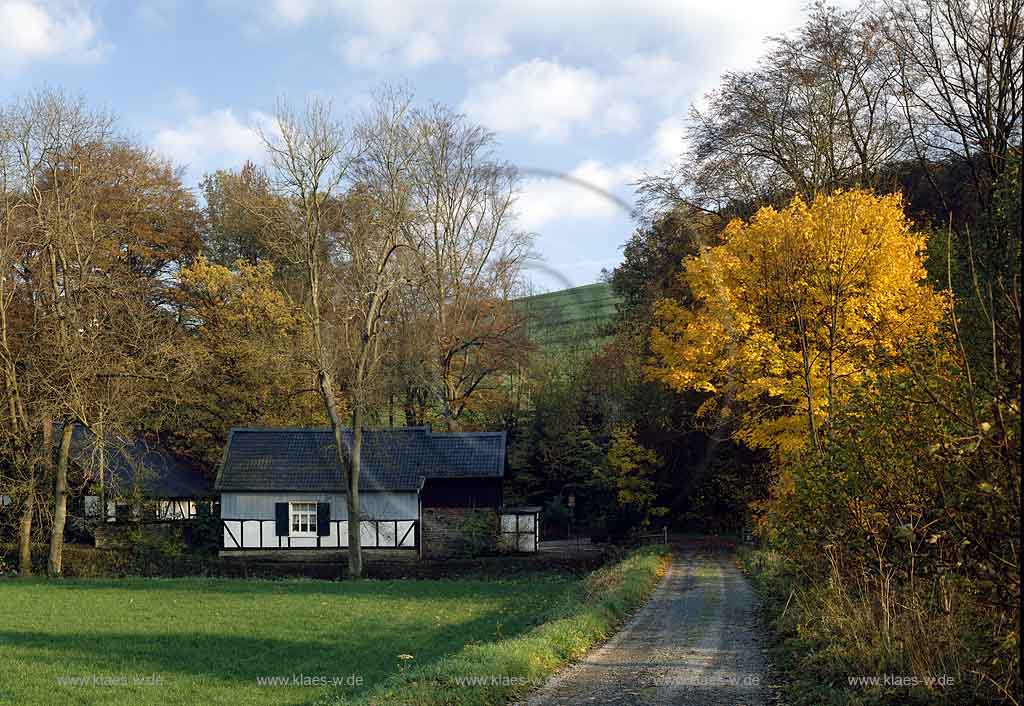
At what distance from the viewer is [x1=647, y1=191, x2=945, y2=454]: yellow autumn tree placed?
20766mm

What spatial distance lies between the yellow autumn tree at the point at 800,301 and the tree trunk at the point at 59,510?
66.9ft

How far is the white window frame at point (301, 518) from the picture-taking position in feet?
117

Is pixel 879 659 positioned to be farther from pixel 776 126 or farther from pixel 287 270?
pixel 287 270

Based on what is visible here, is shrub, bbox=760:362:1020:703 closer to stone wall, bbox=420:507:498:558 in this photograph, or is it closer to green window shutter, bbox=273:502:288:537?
stone wall, bbox=420:507:498:558

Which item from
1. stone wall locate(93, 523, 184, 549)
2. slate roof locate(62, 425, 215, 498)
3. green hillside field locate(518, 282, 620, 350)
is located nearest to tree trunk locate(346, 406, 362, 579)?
stone wall locate(93, 523, 184, 549)

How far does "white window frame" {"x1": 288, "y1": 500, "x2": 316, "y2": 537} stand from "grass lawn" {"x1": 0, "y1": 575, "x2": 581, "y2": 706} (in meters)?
7.39

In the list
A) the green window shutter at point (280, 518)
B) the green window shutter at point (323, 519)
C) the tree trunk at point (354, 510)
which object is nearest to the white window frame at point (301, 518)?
the green window shutter at point (280, 518)

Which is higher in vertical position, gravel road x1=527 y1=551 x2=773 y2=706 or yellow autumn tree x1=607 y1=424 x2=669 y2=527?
yellow autumn tree x1=607 y1=424 x2=669 y2=527

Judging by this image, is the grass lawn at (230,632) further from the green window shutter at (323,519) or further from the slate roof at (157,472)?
the slate roof at (157,472)

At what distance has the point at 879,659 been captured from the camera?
8.95 metres

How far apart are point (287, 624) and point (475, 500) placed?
17875 mm

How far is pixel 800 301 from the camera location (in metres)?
20.3

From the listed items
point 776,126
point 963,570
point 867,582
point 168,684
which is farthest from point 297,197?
point 963,570

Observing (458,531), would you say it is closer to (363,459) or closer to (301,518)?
(363,459)
